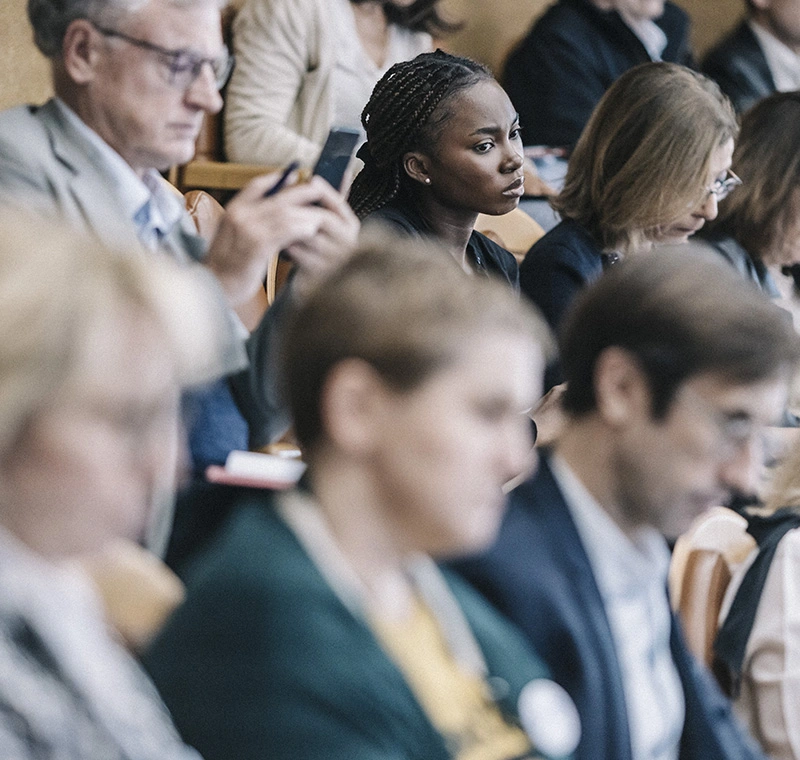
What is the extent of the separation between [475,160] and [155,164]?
0.95 m

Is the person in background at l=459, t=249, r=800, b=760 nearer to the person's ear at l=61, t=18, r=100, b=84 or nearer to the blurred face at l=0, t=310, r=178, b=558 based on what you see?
the blurred face at l=0, t=310, r=178, b=558

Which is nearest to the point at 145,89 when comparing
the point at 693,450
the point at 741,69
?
the point at 693,450

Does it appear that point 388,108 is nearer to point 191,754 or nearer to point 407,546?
point 407,546

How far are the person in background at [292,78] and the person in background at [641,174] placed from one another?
29.8 inches

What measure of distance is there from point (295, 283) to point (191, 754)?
0.89 meters

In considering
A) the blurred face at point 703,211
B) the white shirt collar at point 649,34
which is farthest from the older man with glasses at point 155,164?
the white shirt collar at point 649,34

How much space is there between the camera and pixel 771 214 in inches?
130

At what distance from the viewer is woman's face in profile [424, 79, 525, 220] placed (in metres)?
2.69

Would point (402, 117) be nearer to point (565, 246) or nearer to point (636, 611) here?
point (565, 246)

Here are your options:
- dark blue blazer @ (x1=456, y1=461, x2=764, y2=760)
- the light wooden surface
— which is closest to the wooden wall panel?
the light wooden surface

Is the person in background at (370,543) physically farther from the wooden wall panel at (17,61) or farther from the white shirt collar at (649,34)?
the white shirt collar at (649,34)

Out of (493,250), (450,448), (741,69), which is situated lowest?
(741,69)

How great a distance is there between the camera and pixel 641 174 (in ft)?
9.45

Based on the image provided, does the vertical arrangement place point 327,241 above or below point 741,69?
above
